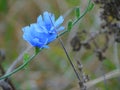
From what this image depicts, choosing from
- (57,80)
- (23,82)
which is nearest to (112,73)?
(57,80)

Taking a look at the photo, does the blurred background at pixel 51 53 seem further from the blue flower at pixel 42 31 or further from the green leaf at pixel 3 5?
the blue flower at pixel 42 31

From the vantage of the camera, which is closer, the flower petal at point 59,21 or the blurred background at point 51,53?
the flower petal at point 59,21

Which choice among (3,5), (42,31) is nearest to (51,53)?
(3,5)

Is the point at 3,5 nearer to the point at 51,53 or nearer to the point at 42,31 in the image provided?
the point at 51,53

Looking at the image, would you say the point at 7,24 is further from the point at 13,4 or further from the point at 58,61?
the point at 58,61

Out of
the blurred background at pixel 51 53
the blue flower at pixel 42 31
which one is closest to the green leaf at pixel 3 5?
the blurred background at pixel 51 53

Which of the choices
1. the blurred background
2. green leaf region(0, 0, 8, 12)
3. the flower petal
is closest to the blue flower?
the flower petal
